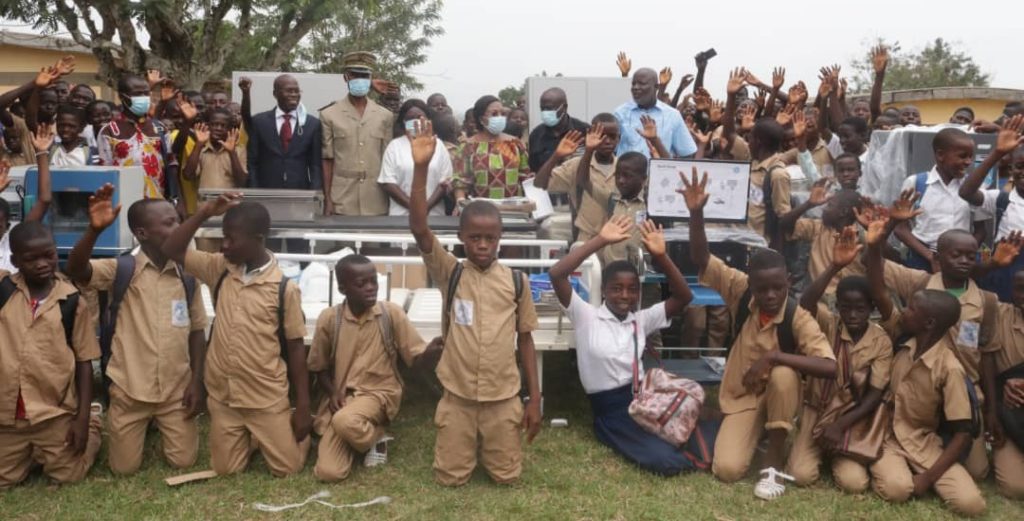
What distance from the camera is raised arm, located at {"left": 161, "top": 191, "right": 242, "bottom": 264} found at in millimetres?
4652

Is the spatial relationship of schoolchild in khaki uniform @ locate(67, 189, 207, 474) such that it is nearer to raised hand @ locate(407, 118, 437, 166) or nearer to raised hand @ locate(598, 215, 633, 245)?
raised hand @ locate(407, 118, 437, 166)

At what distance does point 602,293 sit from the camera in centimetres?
572

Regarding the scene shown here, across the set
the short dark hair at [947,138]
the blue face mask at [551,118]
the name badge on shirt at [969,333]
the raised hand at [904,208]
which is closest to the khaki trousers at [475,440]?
the raised hand at [904,208]

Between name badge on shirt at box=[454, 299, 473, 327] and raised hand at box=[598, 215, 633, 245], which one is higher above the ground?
raised hand at box=[598, 215, 633, 245]

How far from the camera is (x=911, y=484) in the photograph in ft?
15.7

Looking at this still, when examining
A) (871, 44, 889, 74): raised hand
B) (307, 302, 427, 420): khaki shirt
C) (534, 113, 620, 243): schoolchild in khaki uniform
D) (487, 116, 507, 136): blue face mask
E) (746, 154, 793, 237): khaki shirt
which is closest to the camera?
(307, 302, 427, 420): khaki shirt

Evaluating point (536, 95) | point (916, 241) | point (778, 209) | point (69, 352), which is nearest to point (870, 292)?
point (916, 241)

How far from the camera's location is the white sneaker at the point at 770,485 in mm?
4801

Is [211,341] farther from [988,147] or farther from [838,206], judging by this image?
[988,147]

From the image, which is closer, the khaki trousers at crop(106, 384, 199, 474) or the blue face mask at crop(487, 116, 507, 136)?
the khaki trousers at crop(106, 384, 199, 474)

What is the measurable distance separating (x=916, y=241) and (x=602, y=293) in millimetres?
2106

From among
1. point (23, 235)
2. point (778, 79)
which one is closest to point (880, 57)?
point (778, 79)

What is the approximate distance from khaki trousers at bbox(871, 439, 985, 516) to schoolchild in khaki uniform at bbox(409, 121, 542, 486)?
178 centimetres

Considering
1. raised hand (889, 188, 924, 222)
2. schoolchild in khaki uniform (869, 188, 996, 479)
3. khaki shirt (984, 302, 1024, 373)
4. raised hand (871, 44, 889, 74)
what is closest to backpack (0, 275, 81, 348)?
Result: schoolchild in khaki uniform (869, 188, 996, 479)
